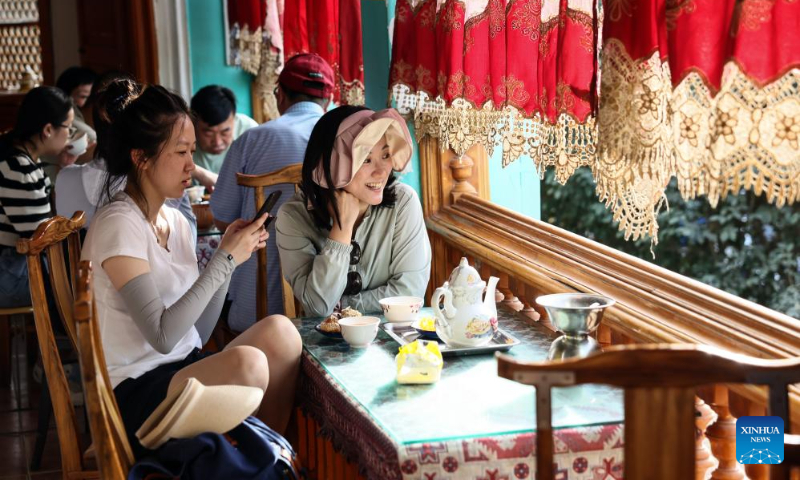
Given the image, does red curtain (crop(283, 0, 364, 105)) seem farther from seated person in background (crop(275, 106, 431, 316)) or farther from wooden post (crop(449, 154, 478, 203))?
seated person in background (crop(275, 106, 431, 316))

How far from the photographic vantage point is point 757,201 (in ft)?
16.1

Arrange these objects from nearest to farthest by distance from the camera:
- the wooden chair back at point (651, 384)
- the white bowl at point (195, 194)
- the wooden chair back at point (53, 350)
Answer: the wooden chair back at point (651, 384), the wooden chair back at point (53, 350), the white bowl at point (195, 194)

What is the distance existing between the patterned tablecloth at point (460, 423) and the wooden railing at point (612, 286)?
0.22 metres

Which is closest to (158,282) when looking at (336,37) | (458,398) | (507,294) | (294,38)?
→ (458,398)

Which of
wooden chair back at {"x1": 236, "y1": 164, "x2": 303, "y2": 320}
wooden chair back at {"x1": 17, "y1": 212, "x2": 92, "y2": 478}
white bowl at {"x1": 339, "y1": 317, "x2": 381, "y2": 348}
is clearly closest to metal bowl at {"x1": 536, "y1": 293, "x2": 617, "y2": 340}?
white bowl at {"x1": 339, "y1": 317, "x2": 381, "y2": 348}

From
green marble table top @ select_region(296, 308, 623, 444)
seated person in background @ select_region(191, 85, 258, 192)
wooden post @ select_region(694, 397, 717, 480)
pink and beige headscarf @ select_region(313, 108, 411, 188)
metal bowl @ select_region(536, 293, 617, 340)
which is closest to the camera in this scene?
green marble table top @ select_region(296, 308, 623, 444)

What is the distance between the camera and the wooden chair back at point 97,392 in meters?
1.30

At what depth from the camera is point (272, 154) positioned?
3000 mm

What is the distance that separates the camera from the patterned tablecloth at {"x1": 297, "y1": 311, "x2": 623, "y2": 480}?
4.41 feet

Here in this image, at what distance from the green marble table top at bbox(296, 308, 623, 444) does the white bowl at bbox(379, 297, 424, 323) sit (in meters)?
0.17

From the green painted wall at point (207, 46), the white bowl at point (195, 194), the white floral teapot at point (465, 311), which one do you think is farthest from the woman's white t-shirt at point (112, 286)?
the green painted wall at point (207, 46)

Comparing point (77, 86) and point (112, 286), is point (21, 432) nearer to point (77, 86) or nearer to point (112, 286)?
point (112, 286)

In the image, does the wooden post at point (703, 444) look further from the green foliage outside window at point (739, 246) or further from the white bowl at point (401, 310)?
the green foliage outside window at point (739, 246)

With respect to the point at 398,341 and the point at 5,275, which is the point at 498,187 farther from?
the point at 5,275
